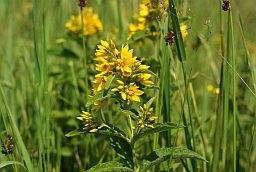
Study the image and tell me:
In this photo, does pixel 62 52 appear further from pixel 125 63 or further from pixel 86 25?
pixel 125 63

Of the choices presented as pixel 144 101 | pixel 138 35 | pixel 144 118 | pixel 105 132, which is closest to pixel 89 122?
pixel 105 132

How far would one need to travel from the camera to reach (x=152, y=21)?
1971mm

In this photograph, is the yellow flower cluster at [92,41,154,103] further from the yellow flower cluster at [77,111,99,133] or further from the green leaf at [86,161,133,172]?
the green leaf at [86,161,133,172]

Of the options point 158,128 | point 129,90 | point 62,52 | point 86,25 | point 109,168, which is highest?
point 86,25

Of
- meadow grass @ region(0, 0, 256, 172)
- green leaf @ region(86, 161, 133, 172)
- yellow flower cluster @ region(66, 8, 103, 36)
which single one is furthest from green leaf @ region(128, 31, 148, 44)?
green leaf @ region(86, 161, 133, 172)

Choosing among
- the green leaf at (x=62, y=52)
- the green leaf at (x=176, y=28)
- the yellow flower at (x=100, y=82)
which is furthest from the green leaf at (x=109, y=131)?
the green leaf at (x=62, y=52)

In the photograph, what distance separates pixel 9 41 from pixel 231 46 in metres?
1.48

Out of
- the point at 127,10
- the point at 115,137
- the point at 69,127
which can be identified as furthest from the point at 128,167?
the point at 127,10

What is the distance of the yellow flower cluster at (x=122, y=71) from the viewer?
4.11ft

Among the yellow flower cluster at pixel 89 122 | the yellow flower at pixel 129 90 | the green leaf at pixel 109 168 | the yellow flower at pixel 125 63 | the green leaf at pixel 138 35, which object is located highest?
the green leaf at pixel 138 35

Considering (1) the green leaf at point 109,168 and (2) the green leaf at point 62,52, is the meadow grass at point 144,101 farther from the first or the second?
(1) the green leaf at point 109,168

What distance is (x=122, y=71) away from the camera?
1251 mm

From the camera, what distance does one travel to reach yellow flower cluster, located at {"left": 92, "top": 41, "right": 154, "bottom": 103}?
125 cm

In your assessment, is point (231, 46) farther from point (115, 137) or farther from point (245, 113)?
point (245, 113)
